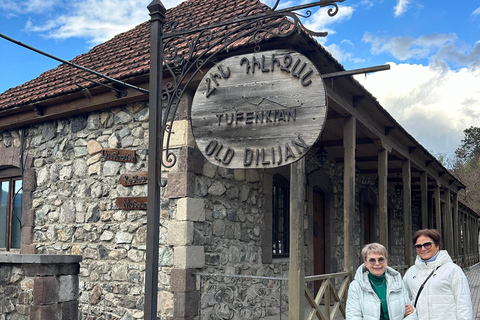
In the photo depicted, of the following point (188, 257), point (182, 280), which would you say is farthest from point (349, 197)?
point (182, 280)

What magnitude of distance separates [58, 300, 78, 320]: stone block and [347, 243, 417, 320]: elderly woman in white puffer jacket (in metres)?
2.82

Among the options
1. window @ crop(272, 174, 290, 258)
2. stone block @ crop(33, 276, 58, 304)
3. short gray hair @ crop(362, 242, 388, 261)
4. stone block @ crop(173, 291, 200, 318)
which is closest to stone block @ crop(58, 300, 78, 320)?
stone block @ crop(33, 276, 58, 304)

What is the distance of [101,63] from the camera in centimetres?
820

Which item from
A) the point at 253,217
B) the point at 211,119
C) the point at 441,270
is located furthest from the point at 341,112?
the point at 441,270

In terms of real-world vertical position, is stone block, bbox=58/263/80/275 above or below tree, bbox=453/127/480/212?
below

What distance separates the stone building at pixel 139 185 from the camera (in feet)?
19.9

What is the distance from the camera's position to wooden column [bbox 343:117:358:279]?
6.77m

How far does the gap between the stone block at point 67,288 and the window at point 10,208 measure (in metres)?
3.79

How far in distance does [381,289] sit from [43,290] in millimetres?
3093

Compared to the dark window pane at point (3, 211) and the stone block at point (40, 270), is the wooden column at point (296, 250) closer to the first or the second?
the stone block at point (40, 270)

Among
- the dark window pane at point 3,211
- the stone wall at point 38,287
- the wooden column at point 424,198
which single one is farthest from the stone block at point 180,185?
the wooden column at point 424,198

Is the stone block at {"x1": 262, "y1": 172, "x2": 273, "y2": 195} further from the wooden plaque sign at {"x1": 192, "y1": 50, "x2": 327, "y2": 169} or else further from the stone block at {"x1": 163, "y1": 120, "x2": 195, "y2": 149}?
the wooden plaque sign at {"x1": 192, "y1": 50, "x2": 327, "y2": 169}

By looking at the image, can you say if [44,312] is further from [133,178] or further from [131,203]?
[133,178]

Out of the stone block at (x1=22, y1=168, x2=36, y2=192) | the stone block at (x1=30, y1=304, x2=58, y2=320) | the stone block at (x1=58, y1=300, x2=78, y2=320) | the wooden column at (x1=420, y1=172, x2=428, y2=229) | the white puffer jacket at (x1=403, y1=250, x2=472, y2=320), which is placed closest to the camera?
the white puffer jacket at (x1=403, y1=250, x2=472, y2=320)
